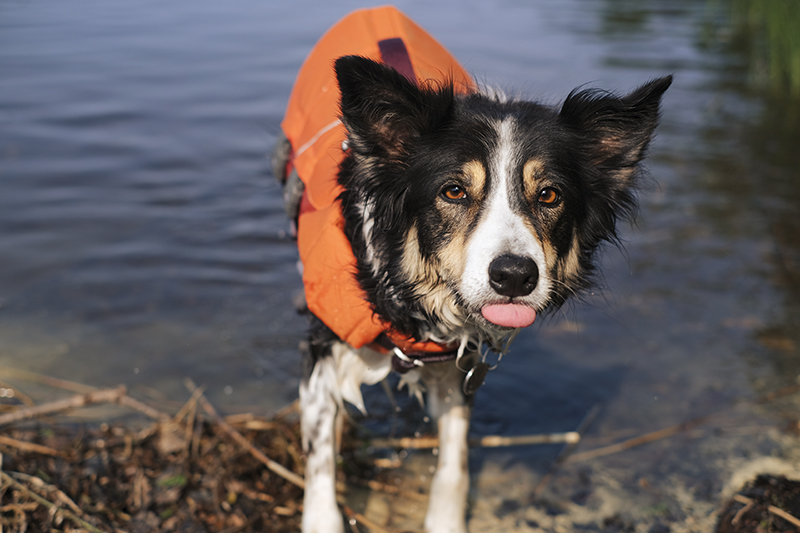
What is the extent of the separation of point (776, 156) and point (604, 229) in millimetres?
6071

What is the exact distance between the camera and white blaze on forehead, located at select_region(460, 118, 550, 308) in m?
2.41

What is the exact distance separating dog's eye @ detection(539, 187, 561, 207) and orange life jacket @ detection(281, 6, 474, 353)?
2.13 ft

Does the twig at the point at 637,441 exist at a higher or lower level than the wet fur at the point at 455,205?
lower

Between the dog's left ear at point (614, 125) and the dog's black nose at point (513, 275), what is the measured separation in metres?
0.76

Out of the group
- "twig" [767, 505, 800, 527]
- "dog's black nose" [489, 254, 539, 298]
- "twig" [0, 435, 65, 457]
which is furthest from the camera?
→ "twig" [0, 435, 65, 457]

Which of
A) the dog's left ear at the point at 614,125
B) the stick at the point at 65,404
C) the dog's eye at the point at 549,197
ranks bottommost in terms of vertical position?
the stick at the point at 65,404

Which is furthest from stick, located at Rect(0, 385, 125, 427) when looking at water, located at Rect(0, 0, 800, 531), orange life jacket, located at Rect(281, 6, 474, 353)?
orange life jacket, located at Rect(281, 6, 474, 353)

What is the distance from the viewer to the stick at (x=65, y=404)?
3.44 meters

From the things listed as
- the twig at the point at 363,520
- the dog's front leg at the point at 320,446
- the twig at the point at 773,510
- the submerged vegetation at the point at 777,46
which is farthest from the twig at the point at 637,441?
the submerged vegetation at the point at 777,46

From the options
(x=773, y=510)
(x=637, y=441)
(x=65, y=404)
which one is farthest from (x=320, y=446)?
(x=773, y=510)

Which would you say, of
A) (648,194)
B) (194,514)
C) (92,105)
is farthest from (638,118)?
(92,105)

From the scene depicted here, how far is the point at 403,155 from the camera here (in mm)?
2787

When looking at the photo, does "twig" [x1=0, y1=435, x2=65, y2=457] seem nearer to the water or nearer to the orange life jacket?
the water

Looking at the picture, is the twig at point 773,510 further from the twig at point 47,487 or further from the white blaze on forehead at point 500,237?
the twig at point 47,487
